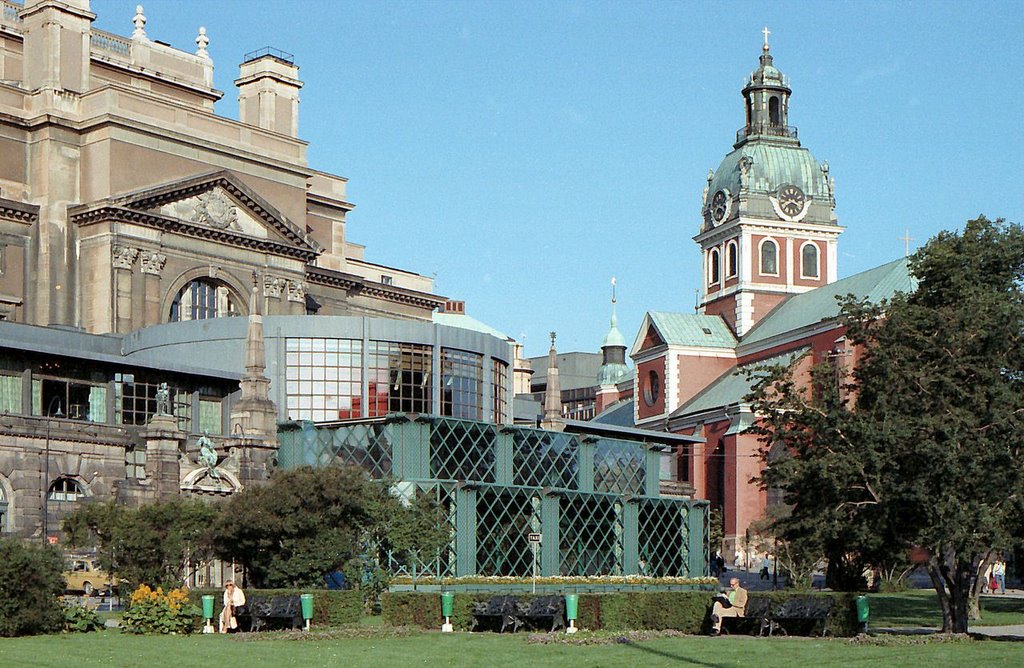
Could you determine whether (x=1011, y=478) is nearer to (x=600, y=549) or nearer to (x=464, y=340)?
(x=600, y=549)

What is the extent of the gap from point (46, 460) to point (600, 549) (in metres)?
21.8

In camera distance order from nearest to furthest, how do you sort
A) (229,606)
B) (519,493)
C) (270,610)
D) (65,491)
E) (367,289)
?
(229,606), (270,610), (65,491), (519,493), (367,289)

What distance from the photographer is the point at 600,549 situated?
213 feet

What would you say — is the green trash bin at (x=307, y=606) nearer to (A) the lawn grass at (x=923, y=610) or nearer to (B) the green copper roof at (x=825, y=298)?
(A) the lawn grass at (x=923, y=610)

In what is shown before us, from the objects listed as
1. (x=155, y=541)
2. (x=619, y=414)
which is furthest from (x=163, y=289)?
(x=619, y=414)

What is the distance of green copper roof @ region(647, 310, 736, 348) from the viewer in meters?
126

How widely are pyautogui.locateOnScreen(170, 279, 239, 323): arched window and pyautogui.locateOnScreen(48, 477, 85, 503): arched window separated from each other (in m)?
20.4

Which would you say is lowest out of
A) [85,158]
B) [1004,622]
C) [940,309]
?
[1004,622]

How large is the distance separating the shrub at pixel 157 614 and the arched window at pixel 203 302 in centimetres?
4288

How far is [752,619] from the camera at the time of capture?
38969 millimetres

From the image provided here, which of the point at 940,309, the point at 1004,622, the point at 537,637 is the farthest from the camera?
the point at 1004,622

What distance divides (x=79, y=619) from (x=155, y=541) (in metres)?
10.1

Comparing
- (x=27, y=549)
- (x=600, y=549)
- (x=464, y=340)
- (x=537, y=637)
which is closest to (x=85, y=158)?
(x=464, y=340)

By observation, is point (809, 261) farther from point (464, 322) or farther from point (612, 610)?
point (612, 610)
